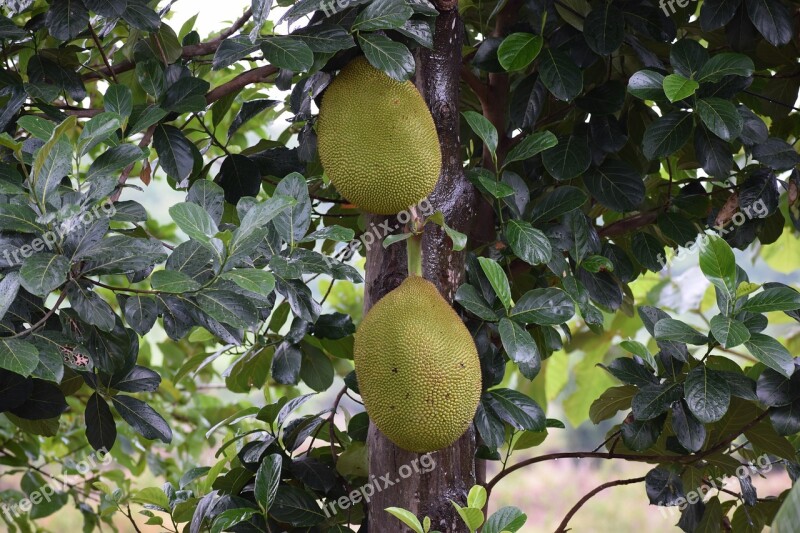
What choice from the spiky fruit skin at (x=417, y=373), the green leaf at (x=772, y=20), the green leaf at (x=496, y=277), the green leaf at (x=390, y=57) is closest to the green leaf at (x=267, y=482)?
the spiky fruit skin at (x=417, y=373)

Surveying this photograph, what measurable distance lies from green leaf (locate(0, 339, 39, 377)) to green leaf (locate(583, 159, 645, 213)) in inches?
21.6

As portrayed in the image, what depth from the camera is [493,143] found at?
76 cm

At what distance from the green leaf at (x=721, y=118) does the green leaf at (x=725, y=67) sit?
2 cm

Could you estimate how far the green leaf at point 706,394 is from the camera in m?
0.72

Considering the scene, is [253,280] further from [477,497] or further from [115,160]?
[477,497]

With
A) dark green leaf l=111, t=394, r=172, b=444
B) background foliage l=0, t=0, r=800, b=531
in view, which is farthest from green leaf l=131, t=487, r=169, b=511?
dark green leaf l=111, t=394, r=172, b=444

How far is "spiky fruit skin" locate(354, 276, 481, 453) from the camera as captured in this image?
618 mm

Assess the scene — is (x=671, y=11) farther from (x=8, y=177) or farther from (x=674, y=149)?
(x=8, y=177)

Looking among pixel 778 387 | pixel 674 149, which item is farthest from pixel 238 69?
pixel 778 387

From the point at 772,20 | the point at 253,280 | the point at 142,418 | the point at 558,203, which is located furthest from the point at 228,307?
the point at 772,20

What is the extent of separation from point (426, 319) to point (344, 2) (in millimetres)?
268

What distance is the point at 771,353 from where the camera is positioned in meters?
0.69

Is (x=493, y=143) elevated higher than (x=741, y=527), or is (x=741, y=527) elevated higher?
(x=493, y=143)

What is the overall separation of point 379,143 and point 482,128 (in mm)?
148
